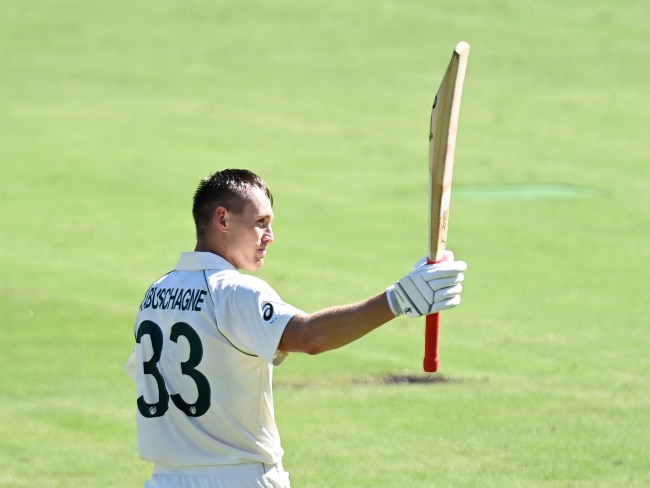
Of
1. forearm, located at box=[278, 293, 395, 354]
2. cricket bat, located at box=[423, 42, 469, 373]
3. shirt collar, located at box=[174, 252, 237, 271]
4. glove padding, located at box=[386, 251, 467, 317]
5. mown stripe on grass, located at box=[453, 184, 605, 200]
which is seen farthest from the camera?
mown stripe on grass, located at box=[453, 184, 605, 200]

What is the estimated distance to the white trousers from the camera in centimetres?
538

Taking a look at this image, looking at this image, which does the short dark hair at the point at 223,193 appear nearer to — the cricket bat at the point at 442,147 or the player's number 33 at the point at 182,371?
the player's number 33 at the point at 182,371

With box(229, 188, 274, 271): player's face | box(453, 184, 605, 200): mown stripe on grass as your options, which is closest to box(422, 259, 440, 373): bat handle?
box(229, 188, 274, 271): player's face

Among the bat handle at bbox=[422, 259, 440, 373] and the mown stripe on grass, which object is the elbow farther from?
the mown stripe on grass

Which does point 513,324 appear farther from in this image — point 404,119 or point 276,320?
point 404,119

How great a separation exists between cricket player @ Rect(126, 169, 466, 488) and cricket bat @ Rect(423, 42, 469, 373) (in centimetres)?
59

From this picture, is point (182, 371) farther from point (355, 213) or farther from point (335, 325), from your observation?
point (355, 213)

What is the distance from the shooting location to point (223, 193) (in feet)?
17.9

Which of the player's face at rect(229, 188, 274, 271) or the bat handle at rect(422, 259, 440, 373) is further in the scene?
the player's face at rect(229, 188, 274, 271)

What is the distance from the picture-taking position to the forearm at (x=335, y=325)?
4836 mm

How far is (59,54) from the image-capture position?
2742 cm

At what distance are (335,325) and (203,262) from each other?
0.78 m

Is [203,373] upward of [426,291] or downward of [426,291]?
downward

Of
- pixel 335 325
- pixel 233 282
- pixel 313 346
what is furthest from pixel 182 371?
pixel 335 325
